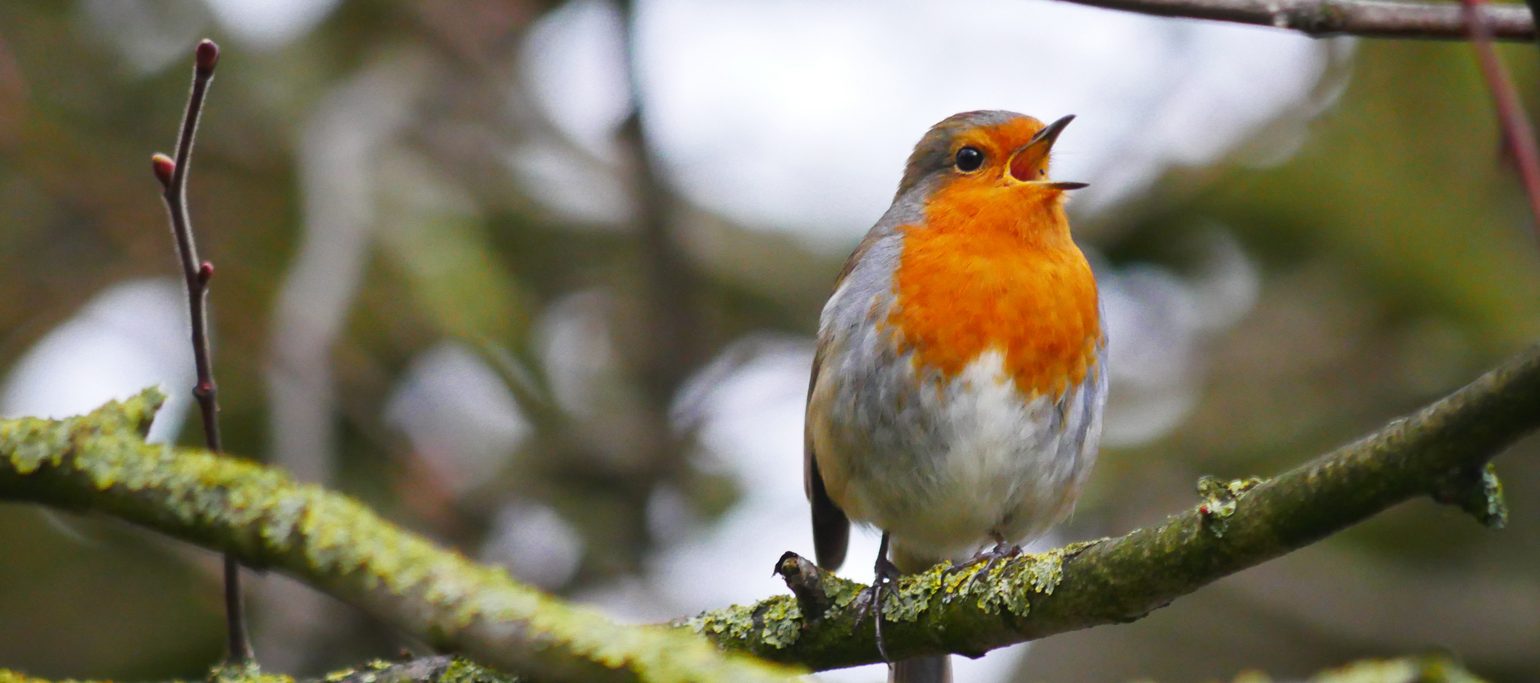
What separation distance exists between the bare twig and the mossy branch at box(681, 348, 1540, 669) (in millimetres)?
507

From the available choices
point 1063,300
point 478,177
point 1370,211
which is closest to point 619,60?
point 1063,300

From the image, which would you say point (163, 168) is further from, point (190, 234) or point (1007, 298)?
point (1007, 298)

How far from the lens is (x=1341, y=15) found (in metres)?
1.99

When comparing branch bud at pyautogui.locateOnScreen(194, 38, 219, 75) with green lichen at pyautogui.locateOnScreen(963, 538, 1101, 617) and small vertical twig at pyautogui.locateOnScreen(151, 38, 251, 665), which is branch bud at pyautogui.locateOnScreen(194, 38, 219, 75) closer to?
small vertical twig at pyautogui.locateOnScreen(151, 38, 251, 665)

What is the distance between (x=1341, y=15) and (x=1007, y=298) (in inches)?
71.1

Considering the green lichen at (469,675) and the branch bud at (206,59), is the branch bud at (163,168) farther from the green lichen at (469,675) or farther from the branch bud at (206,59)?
the green lichen at (469,675)

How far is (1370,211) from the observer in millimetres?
5914

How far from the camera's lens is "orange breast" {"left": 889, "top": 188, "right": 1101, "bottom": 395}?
3723 millimetres

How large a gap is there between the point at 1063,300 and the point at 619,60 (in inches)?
59.2

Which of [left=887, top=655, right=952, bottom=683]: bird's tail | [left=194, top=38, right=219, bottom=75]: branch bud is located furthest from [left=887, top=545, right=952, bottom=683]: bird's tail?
[left=194, top=38, right=219, bottom=75]: branch bud

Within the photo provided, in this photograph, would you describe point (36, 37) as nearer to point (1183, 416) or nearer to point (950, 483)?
point (950, 483)

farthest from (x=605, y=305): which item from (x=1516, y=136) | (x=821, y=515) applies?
(x=1516, y=136)

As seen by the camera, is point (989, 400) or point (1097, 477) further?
point (1097, 477)

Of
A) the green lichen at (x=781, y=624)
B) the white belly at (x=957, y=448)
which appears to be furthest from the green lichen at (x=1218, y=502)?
the white belly at (x=957, y=448)
